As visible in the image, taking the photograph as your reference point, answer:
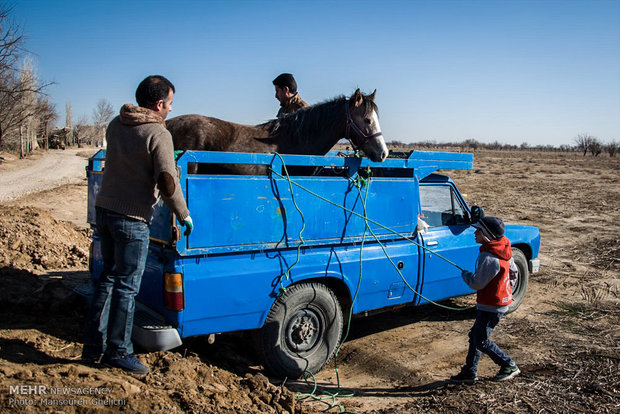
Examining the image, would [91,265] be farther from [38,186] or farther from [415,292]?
[38,186]

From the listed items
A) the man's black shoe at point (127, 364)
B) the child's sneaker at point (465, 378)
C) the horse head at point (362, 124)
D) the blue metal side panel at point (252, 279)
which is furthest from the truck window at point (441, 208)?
the man's black shoe at point (127, 364)

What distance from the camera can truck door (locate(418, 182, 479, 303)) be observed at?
5.27 metres

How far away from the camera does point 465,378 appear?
4367 mm

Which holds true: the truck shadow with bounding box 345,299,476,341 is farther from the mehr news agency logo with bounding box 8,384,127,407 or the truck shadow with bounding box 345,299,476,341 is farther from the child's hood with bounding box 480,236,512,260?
the mehr news agency logo with bounding box 8,384,127,407

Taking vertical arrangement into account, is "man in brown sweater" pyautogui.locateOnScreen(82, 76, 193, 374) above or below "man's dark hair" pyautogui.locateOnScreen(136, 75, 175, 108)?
below

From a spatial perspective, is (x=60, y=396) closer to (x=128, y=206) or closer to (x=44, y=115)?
(x=128, y=206)

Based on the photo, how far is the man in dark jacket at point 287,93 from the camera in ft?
20.5

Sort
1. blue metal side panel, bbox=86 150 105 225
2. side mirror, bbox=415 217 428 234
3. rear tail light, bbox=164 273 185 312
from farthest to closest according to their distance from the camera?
1. side mirror, bbox=415 217 428 234
2. blue metal side panel, bbox=86 150 105 225
3. rear tail light, bbox=164 273 185 312

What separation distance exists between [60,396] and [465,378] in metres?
3.46

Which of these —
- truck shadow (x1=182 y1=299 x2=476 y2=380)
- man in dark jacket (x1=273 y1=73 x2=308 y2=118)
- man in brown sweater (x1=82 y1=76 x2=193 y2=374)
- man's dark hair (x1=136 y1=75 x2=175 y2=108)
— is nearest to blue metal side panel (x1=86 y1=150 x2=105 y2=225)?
man in brown sweater (x1=82 y1=76 x2=193 y2=374)

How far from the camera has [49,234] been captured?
8.01m

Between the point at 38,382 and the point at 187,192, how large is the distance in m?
1.61

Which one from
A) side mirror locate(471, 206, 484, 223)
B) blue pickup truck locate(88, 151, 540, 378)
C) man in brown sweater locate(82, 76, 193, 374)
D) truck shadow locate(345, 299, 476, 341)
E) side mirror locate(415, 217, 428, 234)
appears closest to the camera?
man in brown sweater locate(82, 76, 193, 374)

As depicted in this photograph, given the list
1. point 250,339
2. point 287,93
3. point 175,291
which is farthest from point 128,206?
point 287,93
